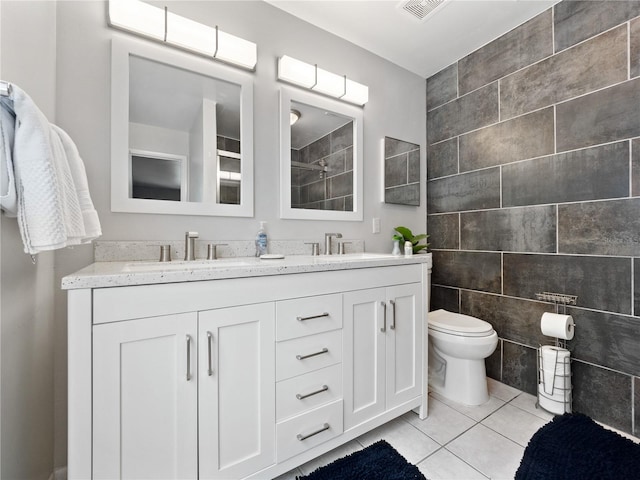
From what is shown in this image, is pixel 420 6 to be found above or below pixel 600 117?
above

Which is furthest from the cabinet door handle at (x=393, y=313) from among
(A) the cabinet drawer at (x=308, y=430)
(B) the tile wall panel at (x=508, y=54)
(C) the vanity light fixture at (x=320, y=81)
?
(B) the tile wall panel at (x=508, y=54)

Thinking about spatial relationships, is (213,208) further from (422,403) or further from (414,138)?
(414,138)

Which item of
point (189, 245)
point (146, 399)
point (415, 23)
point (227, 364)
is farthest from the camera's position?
point (415, 23)

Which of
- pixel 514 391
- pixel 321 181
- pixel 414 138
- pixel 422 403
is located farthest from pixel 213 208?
pixel 514 391

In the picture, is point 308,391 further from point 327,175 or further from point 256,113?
point 256,113

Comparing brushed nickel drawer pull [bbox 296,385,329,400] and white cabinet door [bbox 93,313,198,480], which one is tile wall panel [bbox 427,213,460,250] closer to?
brushed nickel drawer pull [bbox 296,385,329,400]

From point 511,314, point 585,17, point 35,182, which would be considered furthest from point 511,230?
point 35,182

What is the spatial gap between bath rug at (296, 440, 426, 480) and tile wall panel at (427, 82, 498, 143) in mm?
2139

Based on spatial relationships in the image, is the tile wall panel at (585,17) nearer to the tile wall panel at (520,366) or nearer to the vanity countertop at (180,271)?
the vanity countertop at (180,271)

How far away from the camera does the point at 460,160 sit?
2.20m

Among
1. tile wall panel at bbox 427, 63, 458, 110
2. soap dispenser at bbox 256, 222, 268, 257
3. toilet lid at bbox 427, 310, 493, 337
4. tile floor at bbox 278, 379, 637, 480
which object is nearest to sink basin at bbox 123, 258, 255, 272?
soap dispenser at bbox 256, 222, 268, 257

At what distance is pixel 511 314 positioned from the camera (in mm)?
1908

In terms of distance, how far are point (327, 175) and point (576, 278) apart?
61.9 inches

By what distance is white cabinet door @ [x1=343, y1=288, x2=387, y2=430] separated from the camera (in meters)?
1.28
